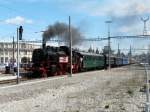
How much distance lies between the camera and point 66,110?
14969 mm

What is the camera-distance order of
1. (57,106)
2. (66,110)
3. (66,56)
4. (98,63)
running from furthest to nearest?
(98,63)
(66,56)
(57,106)
(66,110)

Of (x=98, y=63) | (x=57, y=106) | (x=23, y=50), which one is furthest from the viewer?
(x=23, y=50)

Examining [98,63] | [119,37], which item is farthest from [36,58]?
[119,37]

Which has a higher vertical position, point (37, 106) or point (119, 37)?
point (119, 37)

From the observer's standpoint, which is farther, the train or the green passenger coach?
the green passenger coach

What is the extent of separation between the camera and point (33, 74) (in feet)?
144

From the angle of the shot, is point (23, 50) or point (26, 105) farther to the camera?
point (23, 50)

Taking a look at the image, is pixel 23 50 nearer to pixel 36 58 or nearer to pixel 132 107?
pixel 36 58

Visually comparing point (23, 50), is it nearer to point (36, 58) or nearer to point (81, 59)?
point (81, 59)

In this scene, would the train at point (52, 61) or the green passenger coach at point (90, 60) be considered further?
the green passenger coach at point (90, 60)

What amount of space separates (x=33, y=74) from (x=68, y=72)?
7.93m

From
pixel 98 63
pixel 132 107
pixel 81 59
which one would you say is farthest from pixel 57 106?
pixel 98 63

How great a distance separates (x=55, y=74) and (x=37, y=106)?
95.2 feet

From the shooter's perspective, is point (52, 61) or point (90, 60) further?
point (90, 60)
